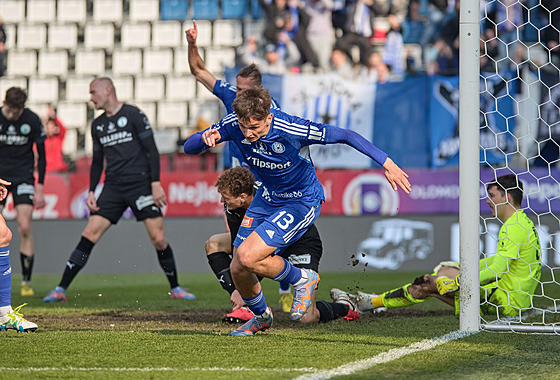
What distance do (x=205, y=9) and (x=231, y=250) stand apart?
12053 millimetres

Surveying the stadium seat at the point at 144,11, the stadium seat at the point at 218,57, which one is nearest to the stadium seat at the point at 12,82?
the stadium seat at the point at 144,11

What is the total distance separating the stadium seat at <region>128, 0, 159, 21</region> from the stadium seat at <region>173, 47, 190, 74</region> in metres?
1.19

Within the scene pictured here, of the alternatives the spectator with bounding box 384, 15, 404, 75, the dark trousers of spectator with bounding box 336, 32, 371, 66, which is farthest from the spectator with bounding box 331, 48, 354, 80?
the spectator with bounding box 384, 15, 404, 75

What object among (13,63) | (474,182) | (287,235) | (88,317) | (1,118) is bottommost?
(88,317)

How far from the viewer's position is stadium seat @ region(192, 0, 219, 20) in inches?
699

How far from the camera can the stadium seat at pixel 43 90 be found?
17.0m

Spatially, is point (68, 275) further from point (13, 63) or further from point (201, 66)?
point (13, 63)

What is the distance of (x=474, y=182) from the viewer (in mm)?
5539

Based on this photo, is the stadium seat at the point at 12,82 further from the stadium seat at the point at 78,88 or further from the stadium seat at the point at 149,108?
the stadium seat at the point at 149,108

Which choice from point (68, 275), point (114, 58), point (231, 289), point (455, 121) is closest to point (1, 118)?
point (68, 275)

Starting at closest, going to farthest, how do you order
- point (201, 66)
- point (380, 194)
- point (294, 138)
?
point (294, 138) < point (201, 66) < point (380, 194)

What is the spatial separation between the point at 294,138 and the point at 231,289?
67.2 inches

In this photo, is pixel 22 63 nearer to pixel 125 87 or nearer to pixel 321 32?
pixel 125 87

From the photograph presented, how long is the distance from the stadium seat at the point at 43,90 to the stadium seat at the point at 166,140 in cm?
322
